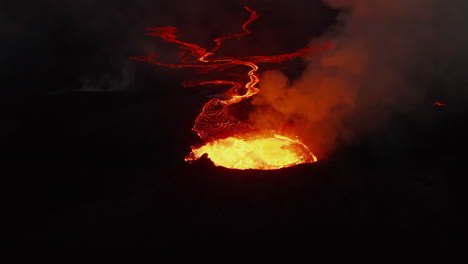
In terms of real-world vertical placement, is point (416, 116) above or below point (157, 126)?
above

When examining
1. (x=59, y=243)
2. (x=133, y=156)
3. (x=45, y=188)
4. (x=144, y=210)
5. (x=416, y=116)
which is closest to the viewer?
(x=59, y=243)

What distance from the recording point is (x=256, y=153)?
37.7 ft

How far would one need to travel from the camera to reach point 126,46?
29.9 m

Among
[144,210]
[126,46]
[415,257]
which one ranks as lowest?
[126,46]

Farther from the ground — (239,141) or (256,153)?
(256,153)

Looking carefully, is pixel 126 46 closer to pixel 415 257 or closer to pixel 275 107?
pixel 275 107


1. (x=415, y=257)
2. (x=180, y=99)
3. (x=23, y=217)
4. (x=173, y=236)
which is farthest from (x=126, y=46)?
(x=415, y=257)

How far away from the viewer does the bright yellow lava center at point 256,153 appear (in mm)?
10727

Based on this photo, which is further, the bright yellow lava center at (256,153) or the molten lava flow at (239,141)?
the molten lava flow at (239,141)

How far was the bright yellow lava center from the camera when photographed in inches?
422

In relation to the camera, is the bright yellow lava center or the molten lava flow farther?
the molten lava flow

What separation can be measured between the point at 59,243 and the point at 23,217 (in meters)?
1.97

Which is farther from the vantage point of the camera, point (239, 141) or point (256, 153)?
point (239, 141)

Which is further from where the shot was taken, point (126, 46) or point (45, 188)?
point (126, 46)
